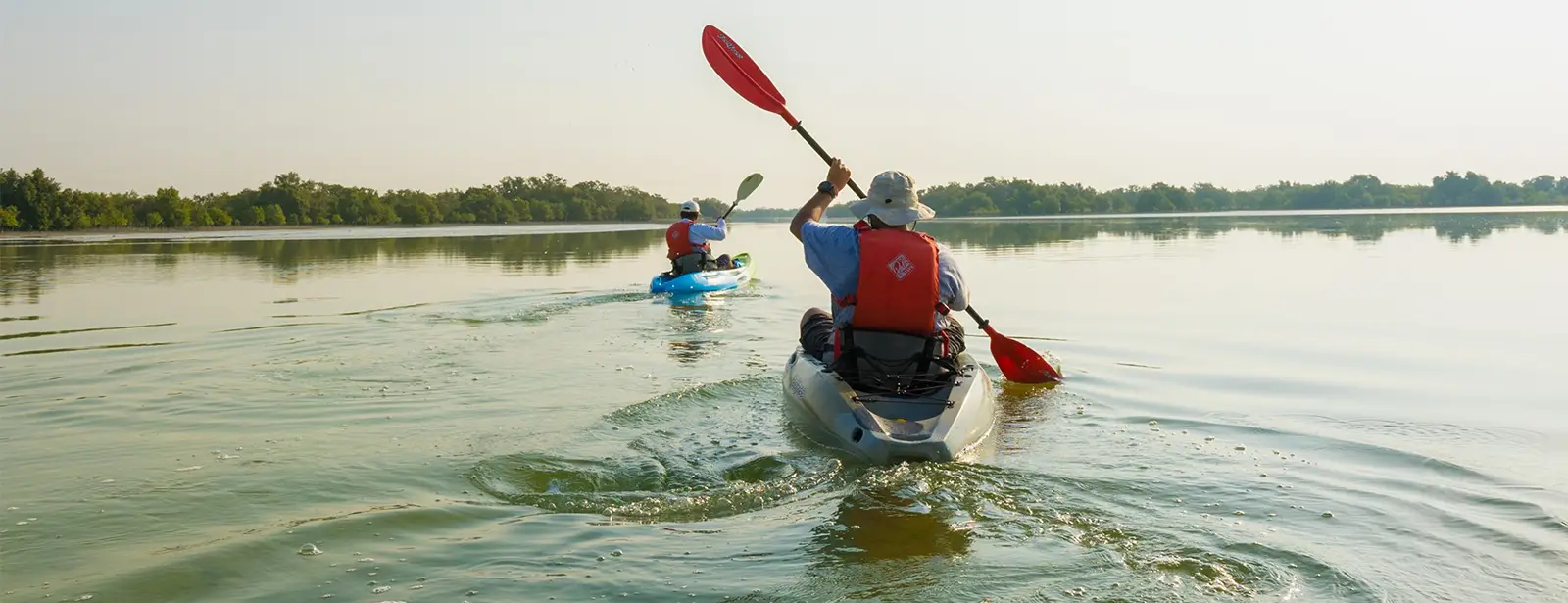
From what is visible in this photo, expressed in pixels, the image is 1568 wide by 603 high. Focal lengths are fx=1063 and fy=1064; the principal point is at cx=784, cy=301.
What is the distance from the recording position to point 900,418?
5.73 meters

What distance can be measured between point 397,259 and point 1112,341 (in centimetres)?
2065

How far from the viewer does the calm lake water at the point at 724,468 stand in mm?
3988

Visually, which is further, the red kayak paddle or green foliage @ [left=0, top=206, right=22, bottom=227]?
green foliage @ [left=0, top=206, right=22, bottom=227]

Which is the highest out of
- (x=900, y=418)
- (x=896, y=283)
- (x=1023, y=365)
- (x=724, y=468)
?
Result: (x=896, y=283)

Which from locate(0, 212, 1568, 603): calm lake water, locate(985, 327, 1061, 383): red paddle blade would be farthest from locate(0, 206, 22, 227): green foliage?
locate(985, 327, 1061, 383): red paddle blade

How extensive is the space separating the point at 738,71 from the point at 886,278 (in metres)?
4.21

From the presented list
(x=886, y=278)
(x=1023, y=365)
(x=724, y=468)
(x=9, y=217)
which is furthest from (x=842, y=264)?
(x=9, y=217)

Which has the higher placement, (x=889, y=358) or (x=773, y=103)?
(x=773, y=103)

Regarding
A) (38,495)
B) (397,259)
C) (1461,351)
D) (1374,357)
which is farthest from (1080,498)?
(397,259)

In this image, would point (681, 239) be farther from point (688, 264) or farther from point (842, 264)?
point (842, 264)

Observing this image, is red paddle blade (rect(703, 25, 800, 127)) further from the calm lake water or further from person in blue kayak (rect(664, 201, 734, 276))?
person in blue kayak (rect(664, 201, 734, 276))

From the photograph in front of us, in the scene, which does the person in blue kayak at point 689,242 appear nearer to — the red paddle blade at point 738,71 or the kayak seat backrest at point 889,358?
the red paddle blade at point 738,71

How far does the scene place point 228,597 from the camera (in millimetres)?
3746

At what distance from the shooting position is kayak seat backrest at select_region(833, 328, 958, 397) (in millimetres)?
6246
